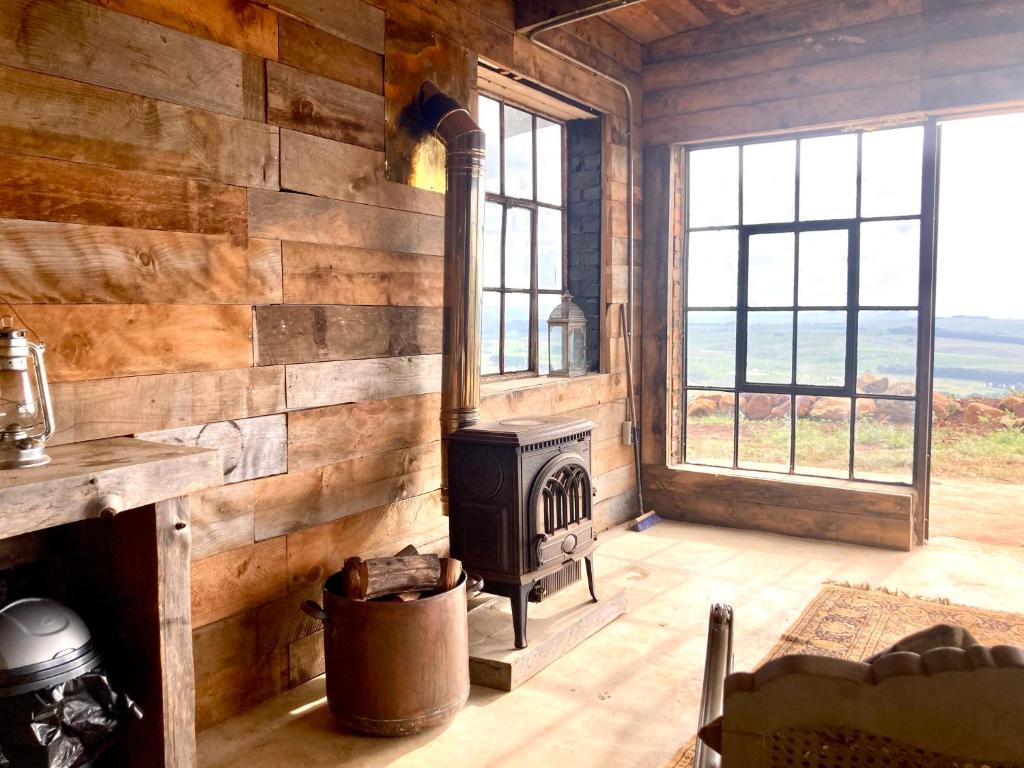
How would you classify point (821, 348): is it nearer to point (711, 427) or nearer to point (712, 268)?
point (712, 268)

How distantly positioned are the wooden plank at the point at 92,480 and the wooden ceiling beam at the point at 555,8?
2.60 m

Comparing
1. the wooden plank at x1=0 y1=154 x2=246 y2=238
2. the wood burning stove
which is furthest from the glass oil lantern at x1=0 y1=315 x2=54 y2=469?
the wood burning stove

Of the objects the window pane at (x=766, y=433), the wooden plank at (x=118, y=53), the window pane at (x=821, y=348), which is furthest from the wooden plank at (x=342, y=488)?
the window pane at (x=766, y=433)

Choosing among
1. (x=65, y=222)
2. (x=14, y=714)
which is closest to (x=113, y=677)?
(x=14, y=714)

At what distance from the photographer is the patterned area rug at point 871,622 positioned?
292 cm

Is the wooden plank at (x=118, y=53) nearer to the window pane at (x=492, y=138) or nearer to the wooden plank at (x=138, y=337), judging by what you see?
the wooden plank at (x=138, y=337)

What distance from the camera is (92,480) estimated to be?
1548 mm

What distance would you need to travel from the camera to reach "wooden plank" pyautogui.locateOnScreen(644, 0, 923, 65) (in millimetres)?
4043

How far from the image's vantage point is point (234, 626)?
7.96ft

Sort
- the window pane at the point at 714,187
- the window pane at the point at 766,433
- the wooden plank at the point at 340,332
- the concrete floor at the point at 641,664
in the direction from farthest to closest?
1. the window pane at the point at 766,433
2. the window pane at the point at 714,187
3. the wooden plank at the point at 340,332
4. the concrete floor at the point at 641,664

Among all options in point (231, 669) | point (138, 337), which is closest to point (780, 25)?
point (138, 337)

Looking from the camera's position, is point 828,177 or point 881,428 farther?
point 881,428

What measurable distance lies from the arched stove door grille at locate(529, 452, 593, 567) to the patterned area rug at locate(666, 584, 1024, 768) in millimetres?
784

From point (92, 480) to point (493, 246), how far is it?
2669 mm
